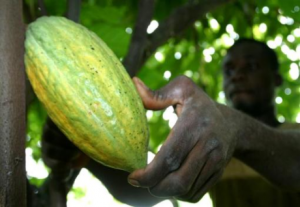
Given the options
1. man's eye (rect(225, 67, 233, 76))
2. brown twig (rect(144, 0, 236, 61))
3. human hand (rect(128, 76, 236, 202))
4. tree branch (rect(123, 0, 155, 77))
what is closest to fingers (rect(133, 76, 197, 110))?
human hand (rect(128, 76, 236, 202))

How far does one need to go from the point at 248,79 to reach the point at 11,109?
2.19 m

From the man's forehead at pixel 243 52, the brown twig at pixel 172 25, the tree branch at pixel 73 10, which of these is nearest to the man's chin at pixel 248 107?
the man's forehead at pixel 243 52

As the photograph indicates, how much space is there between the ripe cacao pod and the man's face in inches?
76.6

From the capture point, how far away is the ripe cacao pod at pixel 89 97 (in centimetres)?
82

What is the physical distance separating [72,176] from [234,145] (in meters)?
0.43

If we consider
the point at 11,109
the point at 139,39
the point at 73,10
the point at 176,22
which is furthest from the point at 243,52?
the point at 11,109

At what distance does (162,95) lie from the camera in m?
0.91

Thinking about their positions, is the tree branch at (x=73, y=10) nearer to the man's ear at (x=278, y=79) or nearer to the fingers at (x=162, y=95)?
the fingers at (x=162, y=95)

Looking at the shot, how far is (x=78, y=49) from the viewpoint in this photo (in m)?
0.86

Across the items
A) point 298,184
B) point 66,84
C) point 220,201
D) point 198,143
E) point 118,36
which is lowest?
point 220,201

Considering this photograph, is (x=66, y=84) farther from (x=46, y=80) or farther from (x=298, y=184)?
(x=298, y=184)

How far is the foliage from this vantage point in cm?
178

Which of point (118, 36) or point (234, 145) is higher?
point (234, 145)

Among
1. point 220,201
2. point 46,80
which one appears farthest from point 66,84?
point 220,201
